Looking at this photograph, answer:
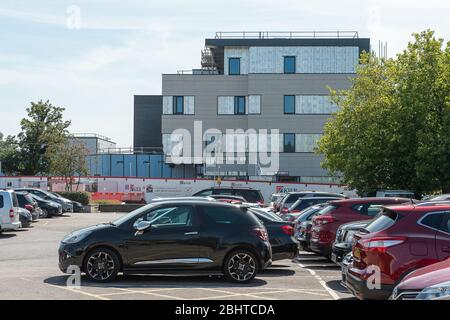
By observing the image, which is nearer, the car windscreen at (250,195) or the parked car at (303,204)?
the parked car at (303,204)

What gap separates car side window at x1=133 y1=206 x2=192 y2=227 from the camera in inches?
507

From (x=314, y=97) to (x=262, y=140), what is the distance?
233 inches

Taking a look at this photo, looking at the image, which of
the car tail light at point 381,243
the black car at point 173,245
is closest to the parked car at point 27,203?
the black car at point 173,245

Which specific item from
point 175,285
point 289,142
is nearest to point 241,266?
point 175,285

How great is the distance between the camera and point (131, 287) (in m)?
12.0

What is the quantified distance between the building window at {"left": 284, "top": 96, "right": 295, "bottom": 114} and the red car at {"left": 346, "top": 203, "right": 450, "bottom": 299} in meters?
50.2

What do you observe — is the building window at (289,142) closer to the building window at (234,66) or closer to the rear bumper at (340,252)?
the building window at (234,66)

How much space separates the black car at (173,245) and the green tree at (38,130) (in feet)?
165

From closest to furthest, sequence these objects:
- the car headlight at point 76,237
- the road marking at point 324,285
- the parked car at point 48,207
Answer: the road marking at point 324,285 → the car headlight at point 76,237 → the parked car at point 48,207

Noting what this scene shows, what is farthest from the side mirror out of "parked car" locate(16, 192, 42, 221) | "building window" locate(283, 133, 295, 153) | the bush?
"building window" locate(283, 133, 295, 153)

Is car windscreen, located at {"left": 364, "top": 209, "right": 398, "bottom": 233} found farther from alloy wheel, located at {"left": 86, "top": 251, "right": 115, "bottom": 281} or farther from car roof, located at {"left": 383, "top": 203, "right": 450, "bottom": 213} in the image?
alloy wheel, located at {"left": 86, "top": 251, "right": 115, "bottom": 281}

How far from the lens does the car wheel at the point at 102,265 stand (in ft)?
41.2
